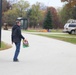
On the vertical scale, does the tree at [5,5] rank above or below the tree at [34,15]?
above

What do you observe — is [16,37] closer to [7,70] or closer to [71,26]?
[7,70]

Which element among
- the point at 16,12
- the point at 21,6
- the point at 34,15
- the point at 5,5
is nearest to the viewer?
the point at 16,12

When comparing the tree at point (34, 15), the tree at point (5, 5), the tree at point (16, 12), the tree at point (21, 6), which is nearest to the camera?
the tree at point (16, 12)

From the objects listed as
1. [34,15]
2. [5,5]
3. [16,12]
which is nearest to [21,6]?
[16,12]

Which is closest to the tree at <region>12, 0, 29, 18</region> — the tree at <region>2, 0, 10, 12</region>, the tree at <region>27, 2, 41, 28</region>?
the tree at <region>27, 2, 41, 28</region>

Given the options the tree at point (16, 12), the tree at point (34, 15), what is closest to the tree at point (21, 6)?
the tree at point (16, 12)

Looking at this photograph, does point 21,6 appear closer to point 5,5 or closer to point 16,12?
point 16,12

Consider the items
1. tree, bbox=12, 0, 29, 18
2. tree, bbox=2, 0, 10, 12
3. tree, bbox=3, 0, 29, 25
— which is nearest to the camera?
tree, bbox=3, 0, 29, 25

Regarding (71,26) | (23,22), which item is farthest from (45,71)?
(23,22)

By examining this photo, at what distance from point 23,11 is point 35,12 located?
3.76m

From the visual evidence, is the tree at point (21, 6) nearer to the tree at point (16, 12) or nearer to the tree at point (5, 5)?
the tree at point (16, 12)

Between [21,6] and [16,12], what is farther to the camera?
[21,6]

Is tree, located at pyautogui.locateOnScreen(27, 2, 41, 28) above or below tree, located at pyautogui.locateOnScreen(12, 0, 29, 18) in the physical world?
below

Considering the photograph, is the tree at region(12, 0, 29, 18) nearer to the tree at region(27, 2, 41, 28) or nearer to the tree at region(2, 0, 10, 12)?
the tree at region(27, 2, 41, 28)
